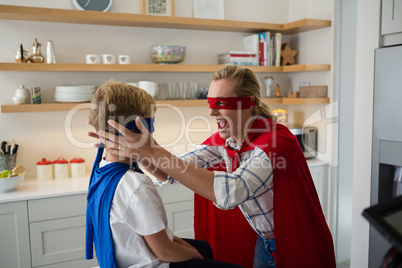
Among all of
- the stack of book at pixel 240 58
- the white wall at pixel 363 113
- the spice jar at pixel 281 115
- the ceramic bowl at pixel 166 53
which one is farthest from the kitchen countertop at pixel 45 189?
the spice jar at pixel 281 115

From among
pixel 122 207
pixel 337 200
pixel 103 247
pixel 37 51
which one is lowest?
pixel 337 200

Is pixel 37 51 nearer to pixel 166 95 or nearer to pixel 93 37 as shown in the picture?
pixel 93 37

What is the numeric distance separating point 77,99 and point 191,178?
191 centimetres

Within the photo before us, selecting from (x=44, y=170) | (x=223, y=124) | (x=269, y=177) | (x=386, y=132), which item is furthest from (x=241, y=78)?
(x=44, y=170)

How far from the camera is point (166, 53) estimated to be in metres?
3.41

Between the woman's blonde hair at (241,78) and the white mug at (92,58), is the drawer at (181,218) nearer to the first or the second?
the white mug at (92,58)

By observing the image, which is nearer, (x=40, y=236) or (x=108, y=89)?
(x=108, y=89)

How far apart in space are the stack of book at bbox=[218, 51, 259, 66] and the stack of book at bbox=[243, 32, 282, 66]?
91mm

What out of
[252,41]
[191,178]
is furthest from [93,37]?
[191,178]

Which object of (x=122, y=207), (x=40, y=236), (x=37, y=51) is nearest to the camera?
(x=122, y=207)

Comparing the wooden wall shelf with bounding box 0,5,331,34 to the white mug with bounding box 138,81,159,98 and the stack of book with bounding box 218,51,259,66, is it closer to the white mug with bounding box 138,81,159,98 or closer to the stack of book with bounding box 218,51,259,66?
the stack of book with bounding box 218,51,259,66

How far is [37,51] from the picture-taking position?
3.09 meters

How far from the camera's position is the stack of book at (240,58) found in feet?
12.1

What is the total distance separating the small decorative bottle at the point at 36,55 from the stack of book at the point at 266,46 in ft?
6.33
